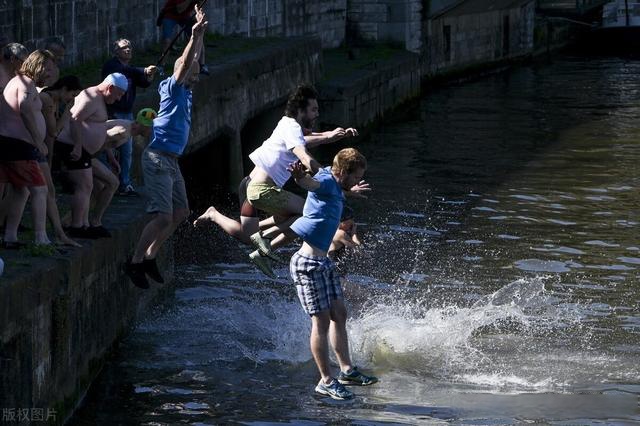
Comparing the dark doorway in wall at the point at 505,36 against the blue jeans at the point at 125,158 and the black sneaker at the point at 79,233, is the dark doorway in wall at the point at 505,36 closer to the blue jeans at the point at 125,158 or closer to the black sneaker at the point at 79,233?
the blue jeans at the point at 125,158

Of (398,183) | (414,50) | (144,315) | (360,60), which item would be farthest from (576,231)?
(414,50)

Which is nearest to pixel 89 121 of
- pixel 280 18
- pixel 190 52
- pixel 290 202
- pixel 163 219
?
pixel 163 219

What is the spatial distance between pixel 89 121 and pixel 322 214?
2.24 meters

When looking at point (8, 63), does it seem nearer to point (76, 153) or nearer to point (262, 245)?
point (76, 153)

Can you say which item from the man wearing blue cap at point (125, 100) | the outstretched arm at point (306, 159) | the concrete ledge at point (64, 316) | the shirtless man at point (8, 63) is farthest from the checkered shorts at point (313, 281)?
the man wearing blue cap at point (125, 100)

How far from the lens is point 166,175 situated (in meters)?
10.5

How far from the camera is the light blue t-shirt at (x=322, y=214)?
9500 mm

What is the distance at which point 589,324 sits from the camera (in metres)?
12.0

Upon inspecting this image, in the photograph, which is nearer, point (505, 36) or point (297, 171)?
point (297, 171)

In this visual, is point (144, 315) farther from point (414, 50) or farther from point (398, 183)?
point (414, 50)

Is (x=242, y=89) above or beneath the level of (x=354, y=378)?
above

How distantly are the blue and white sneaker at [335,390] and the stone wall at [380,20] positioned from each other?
848 inches

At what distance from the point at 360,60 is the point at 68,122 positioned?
17518 millimetres

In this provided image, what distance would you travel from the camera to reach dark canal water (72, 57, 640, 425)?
32.0 ft
